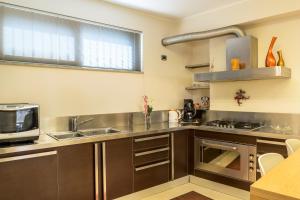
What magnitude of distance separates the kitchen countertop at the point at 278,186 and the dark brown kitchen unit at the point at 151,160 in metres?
1.62

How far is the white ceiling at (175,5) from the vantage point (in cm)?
292

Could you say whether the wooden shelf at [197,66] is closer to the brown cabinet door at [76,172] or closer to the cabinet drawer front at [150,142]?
the cabinet drawer front at [150,142]

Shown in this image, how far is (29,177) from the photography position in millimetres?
1874

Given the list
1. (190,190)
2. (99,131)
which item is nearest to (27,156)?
(99,131)

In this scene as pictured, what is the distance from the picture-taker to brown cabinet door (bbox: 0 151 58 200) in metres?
1.78

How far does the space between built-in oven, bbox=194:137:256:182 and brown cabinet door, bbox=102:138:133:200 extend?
98 centimetres

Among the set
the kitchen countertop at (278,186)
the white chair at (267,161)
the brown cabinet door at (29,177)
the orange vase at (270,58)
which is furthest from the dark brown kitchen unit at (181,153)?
the kitchen countertop at (278,186)

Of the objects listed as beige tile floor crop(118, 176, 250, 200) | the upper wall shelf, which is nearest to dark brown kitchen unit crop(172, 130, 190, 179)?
beige tile floor crop(118, 176, 250, 200)

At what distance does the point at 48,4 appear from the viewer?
249cm

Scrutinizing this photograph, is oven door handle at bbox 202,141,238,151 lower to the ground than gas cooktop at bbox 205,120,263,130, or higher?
lower

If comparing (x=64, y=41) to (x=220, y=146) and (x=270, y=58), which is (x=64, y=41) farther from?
(x=270, y=58)

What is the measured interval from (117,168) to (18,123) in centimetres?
101

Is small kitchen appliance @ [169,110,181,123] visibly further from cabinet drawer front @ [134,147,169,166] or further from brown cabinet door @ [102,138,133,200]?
brown cabinet door @ [102,138,133,200]

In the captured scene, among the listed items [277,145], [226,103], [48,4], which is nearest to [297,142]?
[277,145]
